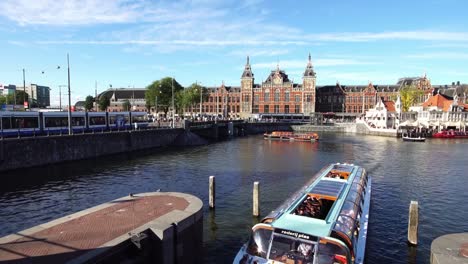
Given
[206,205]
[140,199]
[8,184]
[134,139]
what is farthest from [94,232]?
[134,139]

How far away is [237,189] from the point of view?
33156 mm

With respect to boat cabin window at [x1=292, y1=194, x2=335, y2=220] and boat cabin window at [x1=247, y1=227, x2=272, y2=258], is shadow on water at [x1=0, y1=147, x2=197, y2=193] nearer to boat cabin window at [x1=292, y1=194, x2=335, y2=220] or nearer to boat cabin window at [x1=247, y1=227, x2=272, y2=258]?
boat cabin window at [x1=247, y1=227, x2=272, y2=258]

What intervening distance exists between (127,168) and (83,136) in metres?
10.6

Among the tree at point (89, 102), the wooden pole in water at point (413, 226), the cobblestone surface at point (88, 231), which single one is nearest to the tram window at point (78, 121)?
the cobblestone surface at point (88, 231)

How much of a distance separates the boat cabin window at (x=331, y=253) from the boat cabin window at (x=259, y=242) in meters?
2.31

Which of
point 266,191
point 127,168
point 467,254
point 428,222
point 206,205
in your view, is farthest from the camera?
point 127,168

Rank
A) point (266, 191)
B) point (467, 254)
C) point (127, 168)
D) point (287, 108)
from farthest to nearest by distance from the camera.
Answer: point (287, 108) → point (127, 168) → point (266, 191) → point (467, 254)

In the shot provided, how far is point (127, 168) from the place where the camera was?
44.2 metres

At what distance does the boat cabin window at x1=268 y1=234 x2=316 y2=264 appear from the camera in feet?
43.9

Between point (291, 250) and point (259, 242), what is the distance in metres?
1.53

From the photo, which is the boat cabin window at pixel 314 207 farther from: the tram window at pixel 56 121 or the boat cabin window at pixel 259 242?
the tram window at pixel 56 121

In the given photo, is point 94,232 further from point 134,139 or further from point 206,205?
point 134,139

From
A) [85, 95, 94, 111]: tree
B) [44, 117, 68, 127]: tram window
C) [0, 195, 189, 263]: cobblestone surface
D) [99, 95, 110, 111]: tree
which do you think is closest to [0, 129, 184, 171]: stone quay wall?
[44, 117, 68, 127]: tram window

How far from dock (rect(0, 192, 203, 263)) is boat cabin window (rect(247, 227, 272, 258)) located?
3120mm
